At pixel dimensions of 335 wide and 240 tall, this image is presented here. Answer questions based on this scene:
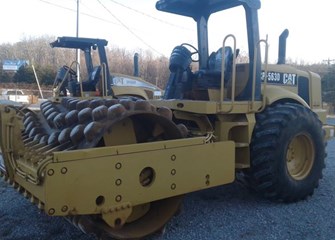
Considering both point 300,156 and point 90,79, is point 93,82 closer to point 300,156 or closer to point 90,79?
point 90,79

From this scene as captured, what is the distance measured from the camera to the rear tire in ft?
14.3

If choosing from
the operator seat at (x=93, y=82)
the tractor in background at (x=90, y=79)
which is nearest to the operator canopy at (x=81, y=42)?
the tractor in background at (x=90, y=79)

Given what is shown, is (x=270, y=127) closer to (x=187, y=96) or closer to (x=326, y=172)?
(x=187, y=96)

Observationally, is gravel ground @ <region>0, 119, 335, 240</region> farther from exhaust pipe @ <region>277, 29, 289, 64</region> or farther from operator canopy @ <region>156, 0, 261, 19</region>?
operator canopy @ <region>156, 0, 261, 19</region>

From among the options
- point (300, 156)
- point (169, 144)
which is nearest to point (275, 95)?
point (300, 156)

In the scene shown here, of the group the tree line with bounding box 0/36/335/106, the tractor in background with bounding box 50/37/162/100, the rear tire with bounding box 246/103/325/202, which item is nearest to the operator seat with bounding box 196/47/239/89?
the rear tire with bounding box 246/103/325/202

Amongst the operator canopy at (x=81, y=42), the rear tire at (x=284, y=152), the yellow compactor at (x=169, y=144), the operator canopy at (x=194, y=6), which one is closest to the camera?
the yellow compactor at (x=169, y=144)

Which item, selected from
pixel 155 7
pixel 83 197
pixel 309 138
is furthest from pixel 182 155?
pixel 155 7

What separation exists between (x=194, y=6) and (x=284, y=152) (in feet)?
7.47

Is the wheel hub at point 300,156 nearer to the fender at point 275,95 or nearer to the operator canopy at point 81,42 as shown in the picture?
the fender at point 275,95

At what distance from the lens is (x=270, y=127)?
4.40 m

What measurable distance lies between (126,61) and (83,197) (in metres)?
35.1

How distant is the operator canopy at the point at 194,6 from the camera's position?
4.99 meters

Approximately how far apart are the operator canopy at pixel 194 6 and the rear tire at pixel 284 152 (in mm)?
1483
